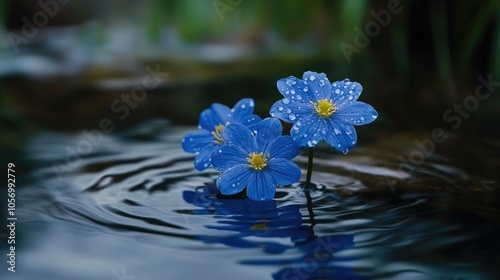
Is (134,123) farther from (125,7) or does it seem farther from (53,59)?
(125,7)

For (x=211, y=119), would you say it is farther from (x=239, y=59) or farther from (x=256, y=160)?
(x=239, y=59)

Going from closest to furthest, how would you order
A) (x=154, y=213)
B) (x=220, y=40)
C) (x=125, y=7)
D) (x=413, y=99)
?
(x=154, y=213)
(x=413, y=99)
(x=220, y=40)
(x=125, y=7)

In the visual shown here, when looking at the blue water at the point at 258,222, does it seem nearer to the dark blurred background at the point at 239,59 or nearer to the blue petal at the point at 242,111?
the blue petal at the point at 242,111

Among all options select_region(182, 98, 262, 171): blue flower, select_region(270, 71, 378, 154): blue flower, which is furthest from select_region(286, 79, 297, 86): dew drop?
select_region(182, 98, 262, 171): blue flower

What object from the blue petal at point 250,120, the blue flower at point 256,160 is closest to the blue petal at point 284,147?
the blue flower at point 256,160

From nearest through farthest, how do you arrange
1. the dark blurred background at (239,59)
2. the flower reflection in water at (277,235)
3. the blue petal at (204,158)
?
the flower reflection in water at (277,235)
the blue petal at (204,158)
the dark blurred background at (239,59)

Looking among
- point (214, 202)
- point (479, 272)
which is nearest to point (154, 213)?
point (214, 202)
